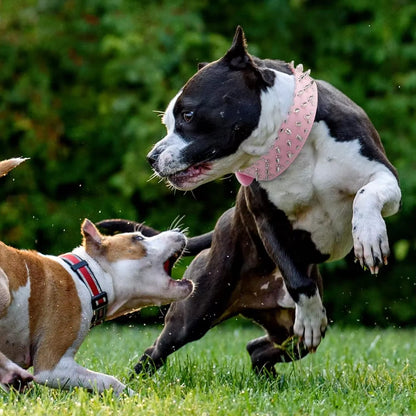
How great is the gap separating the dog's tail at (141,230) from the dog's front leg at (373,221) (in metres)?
1.36

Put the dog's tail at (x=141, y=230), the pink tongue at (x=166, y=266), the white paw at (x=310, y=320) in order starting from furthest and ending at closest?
the dog's tail at (x=141, y=230)
the pink tongue at (x=166, y=266)
the white paw at (x=310, y=320)

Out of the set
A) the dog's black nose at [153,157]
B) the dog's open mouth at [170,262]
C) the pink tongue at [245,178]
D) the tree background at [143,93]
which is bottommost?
the tree background at [143,93]

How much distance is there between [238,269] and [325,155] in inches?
37.4

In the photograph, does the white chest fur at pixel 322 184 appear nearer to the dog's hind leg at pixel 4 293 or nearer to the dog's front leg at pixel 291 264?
the dog's front leg at pixel 291 264

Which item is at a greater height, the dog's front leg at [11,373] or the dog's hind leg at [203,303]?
the dog's front leg at [11,373]

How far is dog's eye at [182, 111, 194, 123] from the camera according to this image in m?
4.48

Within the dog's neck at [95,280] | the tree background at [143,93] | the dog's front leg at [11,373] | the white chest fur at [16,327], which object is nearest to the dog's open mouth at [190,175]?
the dog's neck at [95,280]

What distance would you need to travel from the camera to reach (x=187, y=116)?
450 centimetres

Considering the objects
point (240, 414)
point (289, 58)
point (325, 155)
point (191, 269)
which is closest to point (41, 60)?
point (289, 58)

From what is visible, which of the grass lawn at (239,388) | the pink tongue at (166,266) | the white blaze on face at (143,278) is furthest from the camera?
the pink tongue at (166,266)

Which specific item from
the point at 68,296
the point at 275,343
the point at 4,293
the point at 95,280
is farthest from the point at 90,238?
the point at 275,343

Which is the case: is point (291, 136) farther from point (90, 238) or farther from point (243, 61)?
point (90, 238)

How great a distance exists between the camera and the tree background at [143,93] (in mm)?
11289

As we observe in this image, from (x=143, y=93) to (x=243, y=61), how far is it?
7142 millimetres
